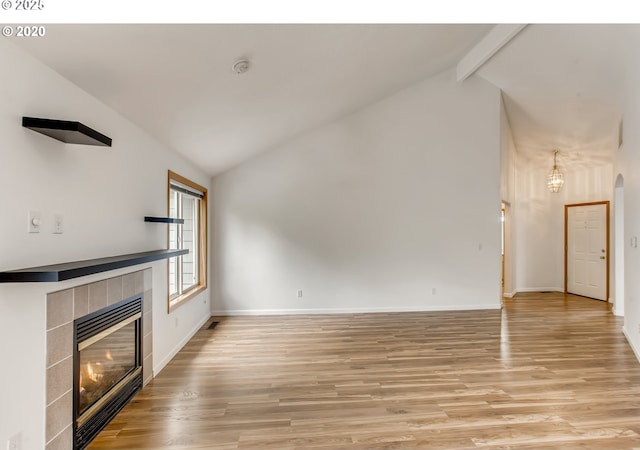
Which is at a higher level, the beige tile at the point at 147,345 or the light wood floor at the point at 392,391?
the beige tile at the point at 147,345

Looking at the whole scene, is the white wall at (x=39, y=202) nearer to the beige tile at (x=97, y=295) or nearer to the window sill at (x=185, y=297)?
the beige tile at (x=97, y=295)

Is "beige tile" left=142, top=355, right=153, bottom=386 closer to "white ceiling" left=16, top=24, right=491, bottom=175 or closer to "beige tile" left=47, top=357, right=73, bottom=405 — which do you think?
"beige tile" left=47, top=357, right=73, bottom=405

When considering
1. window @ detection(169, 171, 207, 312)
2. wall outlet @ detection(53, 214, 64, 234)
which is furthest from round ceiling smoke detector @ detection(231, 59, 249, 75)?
wall outlet @ detection(53, 214, 64, 234)

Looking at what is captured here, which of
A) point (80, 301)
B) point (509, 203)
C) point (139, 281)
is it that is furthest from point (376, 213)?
point (80, 301)

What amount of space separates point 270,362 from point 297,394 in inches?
31.7

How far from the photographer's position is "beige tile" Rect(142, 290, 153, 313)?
3078 mm

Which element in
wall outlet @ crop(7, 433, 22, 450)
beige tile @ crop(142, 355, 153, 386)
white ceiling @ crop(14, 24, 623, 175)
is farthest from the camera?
beige tile @ crop(142, 355, 153, 386)

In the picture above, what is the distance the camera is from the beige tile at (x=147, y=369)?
10.0 feet

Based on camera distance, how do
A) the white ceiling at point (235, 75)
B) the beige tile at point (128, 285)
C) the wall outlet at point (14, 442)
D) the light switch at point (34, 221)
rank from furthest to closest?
1. the beige tile at point (128, 285)
2. the white ceiling at point (235, 75)
3. the light switch at point (34, 221)
4. the wall outlet at point (14, 442)

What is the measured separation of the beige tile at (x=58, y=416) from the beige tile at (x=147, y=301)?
3.49 feet

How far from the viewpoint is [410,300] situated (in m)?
5.97

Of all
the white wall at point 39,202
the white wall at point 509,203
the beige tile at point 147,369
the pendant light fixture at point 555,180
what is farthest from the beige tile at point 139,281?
the pendant light fixture at point 555,180

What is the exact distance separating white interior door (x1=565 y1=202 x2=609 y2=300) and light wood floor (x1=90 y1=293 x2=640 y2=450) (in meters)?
2.51
